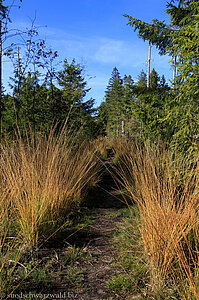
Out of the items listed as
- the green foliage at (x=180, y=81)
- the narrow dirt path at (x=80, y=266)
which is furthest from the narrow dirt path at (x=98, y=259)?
the green foliage at (x=180, y=81)

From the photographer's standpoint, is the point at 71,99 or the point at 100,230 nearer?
the point at 100,230

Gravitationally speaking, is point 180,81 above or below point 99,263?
above

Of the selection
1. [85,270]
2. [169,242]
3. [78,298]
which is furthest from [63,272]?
[169,242]

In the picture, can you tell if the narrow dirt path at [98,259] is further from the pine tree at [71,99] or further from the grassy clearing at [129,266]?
the pine tree at [71,99]

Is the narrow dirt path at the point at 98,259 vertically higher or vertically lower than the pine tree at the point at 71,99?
lower

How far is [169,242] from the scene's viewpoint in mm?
1774

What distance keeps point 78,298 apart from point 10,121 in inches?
268

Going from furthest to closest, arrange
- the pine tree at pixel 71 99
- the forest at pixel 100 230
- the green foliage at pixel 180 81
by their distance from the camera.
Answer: the pine tree at pixel 71 99 < the green foliage at pixel 180 81 < the forest at pixel 100 230

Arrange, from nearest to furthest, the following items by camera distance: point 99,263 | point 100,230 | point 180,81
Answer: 1. point 99,263
2. point 100,230
3. point 180,81

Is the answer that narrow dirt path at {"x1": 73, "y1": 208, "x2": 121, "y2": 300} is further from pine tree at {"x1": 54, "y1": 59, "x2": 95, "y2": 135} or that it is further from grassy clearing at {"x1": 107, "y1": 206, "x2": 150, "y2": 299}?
pine tree at {"x1": 54, "y1": 59, "x2": 95, "y2": 135}

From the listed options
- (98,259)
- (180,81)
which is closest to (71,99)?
(180,81)

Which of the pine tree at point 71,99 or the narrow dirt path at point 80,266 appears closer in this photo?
the narrow dirt path at point 80,266

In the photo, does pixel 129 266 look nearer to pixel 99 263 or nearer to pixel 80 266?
pixel 99 263

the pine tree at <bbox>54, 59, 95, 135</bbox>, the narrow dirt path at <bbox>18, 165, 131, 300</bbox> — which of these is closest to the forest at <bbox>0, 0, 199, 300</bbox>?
the narrow dirt path at <bbox>18, 165, 131, 300</bbox>
